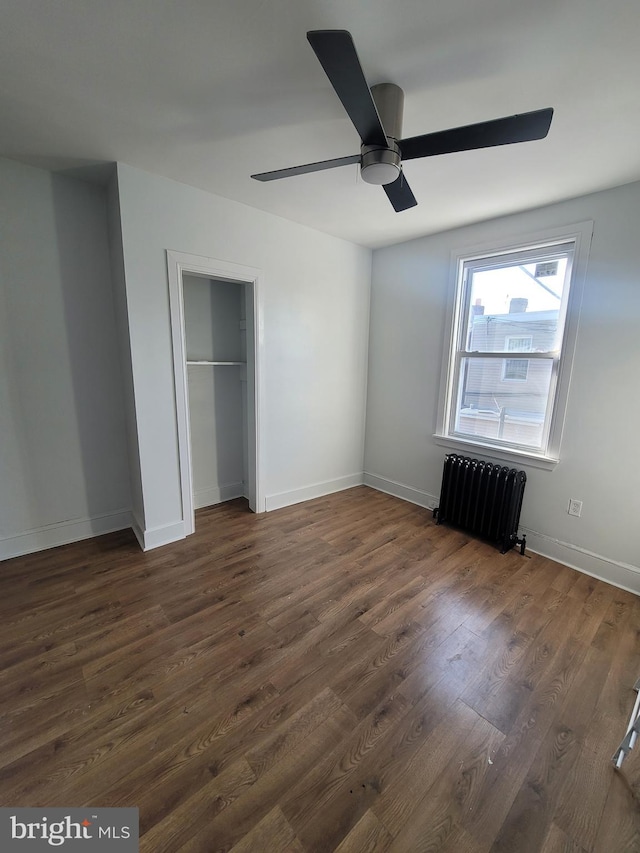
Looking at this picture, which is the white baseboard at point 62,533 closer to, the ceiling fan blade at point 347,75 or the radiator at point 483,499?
the radiator at point 483,499

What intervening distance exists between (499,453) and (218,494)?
8.90 feet

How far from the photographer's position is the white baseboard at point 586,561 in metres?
2.30

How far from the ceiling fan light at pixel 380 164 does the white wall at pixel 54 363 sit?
7.09ft

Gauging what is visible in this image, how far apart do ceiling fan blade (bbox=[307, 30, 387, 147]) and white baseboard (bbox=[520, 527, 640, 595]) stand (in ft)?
9.56

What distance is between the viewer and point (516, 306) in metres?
2.79

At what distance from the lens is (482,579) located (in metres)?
2.38

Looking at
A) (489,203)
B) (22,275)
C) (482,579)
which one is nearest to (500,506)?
(482,579)

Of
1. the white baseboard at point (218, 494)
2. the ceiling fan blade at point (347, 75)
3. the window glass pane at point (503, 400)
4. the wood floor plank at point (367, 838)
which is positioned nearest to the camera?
the ceiling fan blade at point (347, 75)

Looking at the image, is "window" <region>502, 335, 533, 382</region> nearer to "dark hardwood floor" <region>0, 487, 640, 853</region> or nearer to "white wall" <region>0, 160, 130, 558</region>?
"dark hardwood floor" <region>0, 487, 640, 853</region>

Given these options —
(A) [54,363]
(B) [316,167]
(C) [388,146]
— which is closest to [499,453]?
(C) [388,146]

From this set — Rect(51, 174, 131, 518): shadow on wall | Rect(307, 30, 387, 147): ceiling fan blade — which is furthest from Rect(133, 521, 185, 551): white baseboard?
Rect(307, 30, 387, 147): ceiling fan blade

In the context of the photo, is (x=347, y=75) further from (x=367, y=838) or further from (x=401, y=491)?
(x=401, y=491)

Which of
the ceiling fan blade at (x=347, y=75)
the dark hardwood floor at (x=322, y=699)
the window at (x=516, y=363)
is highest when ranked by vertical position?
the ceiling fan blade at (x=347, y=75)

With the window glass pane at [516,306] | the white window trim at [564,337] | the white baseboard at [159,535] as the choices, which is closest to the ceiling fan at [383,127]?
the white window trim at [564,337]
